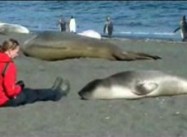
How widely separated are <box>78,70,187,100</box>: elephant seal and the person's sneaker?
0.43m

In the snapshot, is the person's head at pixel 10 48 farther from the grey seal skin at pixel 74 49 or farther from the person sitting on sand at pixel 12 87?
the grey seal skin at pixel 74 49

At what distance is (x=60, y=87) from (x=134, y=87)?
1487mm

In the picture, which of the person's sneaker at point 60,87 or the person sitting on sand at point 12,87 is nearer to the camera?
the person sitting on sand at point 12,87

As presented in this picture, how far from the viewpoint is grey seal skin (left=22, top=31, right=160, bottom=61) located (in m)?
12.2

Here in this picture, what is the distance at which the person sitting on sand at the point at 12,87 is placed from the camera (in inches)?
300

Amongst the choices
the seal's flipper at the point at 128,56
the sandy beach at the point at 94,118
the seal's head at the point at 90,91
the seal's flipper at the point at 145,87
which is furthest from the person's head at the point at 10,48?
the seal's flipper at the point at 128,56

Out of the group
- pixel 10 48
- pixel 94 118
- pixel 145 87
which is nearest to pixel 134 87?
pixel 145 87

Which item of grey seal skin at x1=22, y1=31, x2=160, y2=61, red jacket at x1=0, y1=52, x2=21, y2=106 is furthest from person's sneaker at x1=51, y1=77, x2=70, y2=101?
grey seal skin at x1=22, y1=31, x2=160, y2=61

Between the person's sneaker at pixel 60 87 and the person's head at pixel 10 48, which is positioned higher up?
the person's head at pixel 10 48

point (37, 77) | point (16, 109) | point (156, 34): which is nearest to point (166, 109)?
point (16, 109)

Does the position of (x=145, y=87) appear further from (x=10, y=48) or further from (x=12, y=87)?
(x=10, y=48)

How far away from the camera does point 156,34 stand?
33.3 m

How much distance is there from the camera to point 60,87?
959 centimetres

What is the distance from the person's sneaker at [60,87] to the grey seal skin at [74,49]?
6.13ft
